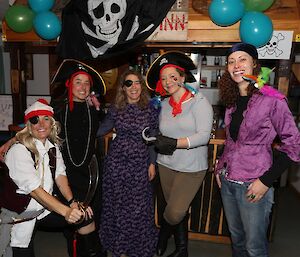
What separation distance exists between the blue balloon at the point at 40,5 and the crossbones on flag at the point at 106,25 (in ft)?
0.58

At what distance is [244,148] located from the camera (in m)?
1.97

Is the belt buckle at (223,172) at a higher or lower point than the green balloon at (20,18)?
lower

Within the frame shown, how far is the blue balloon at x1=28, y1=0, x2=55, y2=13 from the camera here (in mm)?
3199

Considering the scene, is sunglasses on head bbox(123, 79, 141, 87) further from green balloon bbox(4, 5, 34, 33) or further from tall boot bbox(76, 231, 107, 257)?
green balloon bbox(4, 5, 34, 33)

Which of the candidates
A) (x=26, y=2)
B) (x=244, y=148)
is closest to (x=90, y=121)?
(x=244, y=148)

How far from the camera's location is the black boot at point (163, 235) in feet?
9.04

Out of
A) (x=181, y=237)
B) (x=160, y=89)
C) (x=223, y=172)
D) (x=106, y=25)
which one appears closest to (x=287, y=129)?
(x=223, y=172)

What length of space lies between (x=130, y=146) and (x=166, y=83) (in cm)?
61

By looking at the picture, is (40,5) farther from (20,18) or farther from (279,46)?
(279,46)

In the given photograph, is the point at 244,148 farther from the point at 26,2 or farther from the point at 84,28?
the point at 26,2

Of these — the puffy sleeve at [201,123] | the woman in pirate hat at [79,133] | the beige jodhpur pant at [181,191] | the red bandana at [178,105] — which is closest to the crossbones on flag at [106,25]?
the woman in pirate hat at [79,133]

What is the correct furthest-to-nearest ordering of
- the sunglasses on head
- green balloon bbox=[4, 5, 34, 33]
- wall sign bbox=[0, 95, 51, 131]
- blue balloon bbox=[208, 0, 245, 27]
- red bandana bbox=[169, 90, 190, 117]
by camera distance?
1. wall sign bbox=[0, 95, 51, 131]
2. green balloon bbox=[4, 5, 34, 33]
3. blue balloon bbox=[208, 0, 245, 27]
4. the sunglasses on head
5. red bandana bbox=[169, 90, 190, 117]

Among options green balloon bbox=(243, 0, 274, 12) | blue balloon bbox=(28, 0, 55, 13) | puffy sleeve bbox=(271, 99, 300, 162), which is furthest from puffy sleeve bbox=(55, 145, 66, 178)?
green balloon bbox=(243, 0, 274, 12)

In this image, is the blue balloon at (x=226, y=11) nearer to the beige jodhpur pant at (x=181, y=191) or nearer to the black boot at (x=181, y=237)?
the beige jodhpur pant at (x=181, y=191)
